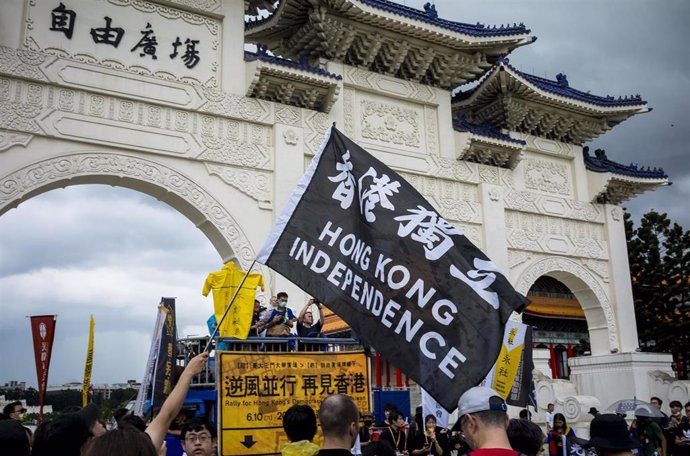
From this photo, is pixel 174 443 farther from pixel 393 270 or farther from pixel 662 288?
pixel 662 288

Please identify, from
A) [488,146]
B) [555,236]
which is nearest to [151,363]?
[488,146]

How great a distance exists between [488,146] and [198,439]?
12078 millimetres

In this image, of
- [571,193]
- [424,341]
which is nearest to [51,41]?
[424,341]

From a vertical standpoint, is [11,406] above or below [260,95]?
below

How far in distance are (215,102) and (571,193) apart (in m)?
9.45

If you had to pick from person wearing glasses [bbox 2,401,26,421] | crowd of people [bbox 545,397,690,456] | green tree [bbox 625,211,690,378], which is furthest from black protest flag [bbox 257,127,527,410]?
green tree [bbox 625,211,690,378]

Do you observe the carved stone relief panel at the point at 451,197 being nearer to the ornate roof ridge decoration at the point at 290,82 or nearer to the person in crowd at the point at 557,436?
the ornate roof ridge decoration at the point at 290,82

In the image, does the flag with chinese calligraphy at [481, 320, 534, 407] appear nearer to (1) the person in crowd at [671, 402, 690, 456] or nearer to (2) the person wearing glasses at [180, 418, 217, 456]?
(1) the person in crowd at [671, 402, 690, 456]

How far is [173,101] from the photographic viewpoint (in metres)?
10.8

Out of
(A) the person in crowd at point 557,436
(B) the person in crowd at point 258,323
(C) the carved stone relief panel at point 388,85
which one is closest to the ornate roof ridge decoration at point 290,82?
(C) the carved stone relief panel at point 388,85

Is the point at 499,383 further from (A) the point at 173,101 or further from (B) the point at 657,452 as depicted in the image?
(A) the point at 173,101

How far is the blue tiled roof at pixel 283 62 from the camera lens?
1155cm

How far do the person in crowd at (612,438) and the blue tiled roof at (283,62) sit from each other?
9.75 metres

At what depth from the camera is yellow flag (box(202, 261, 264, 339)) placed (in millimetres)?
7467
